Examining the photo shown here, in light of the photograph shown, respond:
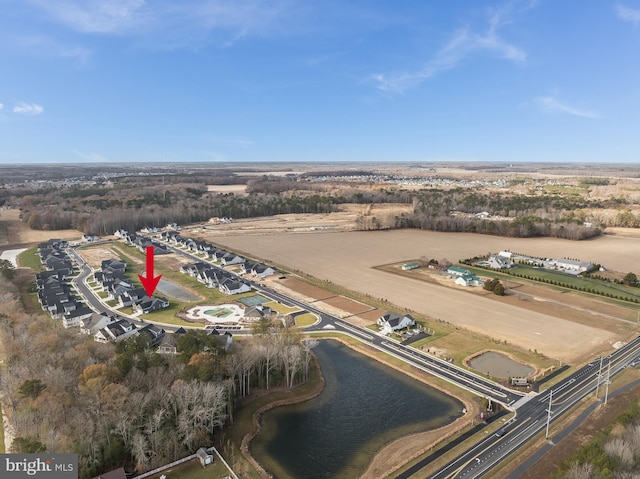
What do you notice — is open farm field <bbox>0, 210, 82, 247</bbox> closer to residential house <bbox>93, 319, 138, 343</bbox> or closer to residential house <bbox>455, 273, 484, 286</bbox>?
residential house <bbox>93, 319, 138, 343</bbox>

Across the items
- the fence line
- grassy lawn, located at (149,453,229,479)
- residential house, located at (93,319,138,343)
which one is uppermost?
residential house, located at (93,319,138,343)

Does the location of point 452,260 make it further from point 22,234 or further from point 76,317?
point 22,234

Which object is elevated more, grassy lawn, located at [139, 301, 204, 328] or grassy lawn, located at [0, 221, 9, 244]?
grassy lawn, located at [0, 221, 9, 244]

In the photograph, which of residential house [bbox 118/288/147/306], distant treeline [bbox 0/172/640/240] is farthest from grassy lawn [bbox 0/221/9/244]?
residential house [bbox 118/288/147/306]

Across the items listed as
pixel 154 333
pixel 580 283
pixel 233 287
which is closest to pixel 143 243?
pixel 233 287

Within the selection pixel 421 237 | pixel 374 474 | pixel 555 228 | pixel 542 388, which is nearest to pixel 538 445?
pixel 542 388

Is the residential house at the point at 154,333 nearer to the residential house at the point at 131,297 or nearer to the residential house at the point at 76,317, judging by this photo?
the residential house at the point at 76,317

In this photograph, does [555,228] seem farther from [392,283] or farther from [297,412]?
[297,412]
